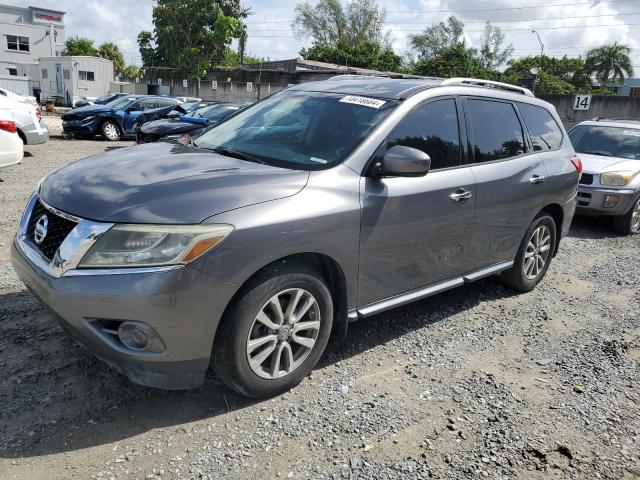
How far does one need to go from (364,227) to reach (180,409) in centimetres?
147

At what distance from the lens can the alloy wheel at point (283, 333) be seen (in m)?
2.94

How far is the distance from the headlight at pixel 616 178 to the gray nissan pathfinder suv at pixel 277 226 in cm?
396

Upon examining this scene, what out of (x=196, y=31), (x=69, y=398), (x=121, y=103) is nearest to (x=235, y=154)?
(x=69, y=398)

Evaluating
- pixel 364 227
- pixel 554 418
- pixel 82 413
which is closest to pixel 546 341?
pixel 554 418

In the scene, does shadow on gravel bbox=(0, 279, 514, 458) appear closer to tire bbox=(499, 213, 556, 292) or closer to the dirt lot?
the dirt lot

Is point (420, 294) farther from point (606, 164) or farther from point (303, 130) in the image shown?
point (606, 164)

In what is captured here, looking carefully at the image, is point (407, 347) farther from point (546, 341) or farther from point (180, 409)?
point (180, 409)

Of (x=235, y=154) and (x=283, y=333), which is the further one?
(x=235, y=154)

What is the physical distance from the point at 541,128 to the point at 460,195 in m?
1.75


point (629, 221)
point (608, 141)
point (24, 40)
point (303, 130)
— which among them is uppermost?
point (24, 40)

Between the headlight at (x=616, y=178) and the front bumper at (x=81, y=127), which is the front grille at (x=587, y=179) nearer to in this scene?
the headlight at (x=616, y=178)

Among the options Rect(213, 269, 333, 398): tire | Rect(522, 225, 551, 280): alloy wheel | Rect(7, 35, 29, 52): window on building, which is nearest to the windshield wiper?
Rect(213, 269, 333, 398): tire

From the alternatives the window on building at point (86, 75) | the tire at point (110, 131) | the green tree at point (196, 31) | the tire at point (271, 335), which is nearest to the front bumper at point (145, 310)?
the tire at point (271, 335)

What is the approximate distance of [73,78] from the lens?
1480 inches
